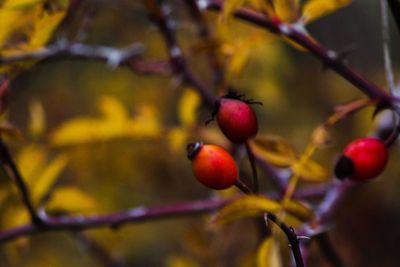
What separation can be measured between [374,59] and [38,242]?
1586mm

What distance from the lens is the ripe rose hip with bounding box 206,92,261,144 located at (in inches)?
33.8

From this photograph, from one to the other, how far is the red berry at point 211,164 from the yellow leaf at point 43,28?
333 mm

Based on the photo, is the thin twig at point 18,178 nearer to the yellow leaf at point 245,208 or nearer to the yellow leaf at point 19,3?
the yellow leaf at point 19,3

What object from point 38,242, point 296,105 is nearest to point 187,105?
point 296,105

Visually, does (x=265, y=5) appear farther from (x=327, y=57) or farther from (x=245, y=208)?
(x=245, y=208)

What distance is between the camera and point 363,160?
96 centimetres

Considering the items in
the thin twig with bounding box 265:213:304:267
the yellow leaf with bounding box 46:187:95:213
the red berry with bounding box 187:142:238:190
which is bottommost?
the yellow leaf with bounding box 46:187:95:213

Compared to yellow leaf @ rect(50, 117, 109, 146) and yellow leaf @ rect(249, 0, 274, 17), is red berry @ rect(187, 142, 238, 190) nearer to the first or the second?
yellow leaf @ rect(249, 0, 274, 17)

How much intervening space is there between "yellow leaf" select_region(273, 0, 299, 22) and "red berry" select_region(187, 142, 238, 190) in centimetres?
31

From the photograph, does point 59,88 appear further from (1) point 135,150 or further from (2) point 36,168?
(2) point 36,168

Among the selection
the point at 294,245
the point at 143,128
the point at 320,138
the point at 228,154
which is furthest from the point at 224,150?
the point at 143,128

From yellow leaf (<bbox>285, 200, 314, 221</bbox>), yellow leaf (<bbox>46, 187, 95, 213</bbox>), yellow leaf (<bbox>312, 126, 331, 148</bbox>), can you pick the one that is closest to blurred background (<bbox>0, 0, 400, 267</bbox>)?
yellow leaf (<bbox>46, 187, 95, 213</bbox>)

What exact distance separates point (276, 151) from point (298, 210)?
0.12 metres

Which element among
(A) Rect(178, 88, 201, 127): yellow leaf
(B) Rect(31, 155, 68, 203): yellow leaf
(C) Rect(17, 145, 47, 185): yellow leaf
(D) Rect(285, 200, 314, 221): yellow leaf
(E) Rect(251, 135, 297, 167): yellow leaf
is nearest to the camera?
(D) Rect(285, 200, 314, 221): yellow leaf
